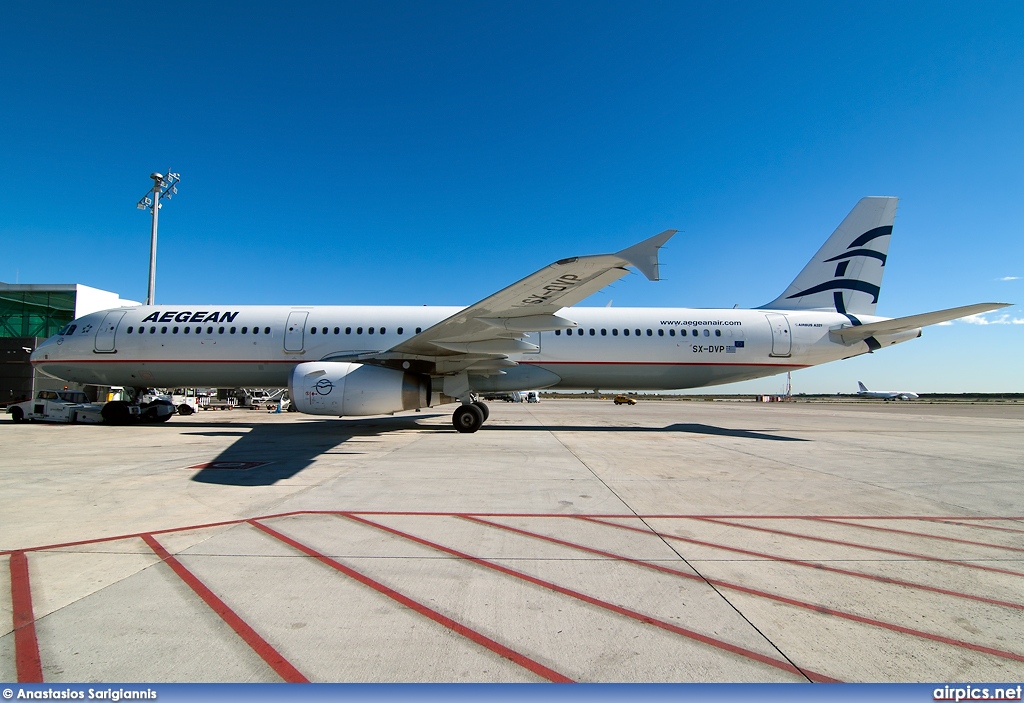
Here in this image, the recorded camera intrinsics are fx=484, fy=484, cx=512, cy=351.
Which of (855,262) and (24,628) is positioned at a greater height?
(855,262)

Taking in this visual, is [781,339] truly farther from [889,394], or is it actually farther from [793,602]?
[889,394]

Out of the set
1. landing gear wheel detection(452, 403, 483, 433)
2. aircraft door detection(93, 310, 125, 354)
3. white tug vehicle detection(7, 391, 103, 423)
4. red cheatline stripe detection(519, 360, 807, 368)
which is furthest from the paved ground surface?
white tug vehicle detection(7, 391, 103, 423)

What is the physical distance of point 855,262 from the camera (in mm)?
15305

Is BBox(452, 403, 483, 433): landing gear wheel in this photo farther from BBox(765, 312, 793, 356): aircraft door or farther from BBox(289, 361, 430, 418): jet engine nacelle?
BBox(765, 312, 793, 356): aircraft door

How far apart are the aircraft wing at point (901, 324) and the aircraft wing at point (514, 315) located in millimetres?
8956

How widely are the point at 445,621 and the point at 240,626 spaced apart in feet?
3.47

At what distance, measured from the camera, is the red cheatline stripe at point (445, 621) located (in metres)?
2.15

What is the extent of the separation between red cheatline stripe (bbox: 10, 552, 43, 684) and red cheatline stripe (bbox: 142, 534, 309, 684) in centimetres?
69

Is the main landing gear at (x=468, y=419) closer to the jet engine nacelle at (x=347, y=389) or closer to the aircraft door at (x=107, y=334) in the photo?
the jet engine nacelle at (x=347, y=389)

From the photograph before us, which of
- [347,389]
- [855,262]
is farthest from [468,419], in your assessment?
[855,262]

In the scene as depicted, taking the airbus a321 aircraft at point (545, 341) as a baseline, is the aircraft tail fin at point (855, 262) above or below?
above

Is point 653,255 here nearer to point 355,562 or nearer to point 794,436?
point 355,562

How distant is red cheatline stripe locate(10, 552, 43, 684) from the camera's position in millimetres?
2121

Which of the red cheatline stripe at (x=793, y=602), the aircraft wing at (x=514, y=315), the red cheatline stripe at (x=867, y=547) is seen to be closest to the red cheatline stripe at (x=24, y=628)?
the red cheatline stripe at (x=793, y=602)
